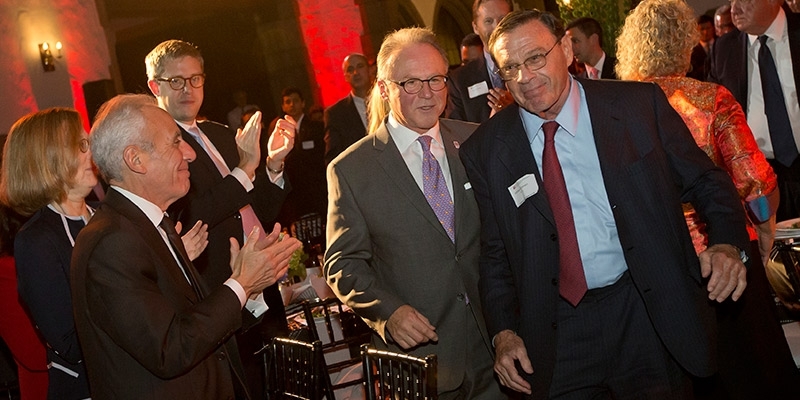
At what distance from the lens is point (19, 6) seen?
9.18 m

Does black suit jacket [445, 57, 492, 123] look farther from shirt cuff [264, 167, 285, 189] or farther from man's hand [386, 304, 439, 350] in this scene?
man's hand [386, 304, 439, 350]

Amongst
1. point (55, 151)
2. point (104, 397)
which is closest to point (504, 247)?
point (104, 397)

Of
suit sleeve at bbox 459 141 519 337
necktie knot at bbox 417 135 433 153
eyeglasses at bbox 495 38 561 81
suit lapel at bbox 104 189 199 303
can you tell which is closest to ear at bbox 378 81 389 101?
necktie knot at bbox 417 135 433 153

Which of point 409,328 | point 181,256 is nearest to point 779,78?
point 409,328

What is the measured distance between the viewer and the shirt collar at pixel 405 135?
3.21 meters

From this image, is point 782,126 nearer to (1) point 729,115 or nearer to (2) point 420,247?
(1) point 729,115

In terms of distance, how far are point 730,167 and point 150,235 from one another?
7.19 ft

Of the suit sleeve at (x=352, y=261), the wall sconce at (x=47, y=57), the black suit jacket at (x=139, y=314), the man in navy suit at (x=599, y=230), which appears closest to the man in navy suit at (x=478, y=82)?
the suit sleeve at (x=352, y=261)

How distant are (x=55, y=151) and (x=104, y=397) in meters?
1.23

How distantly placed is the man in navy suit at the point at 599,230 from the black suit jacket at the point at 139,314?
0.92 meters

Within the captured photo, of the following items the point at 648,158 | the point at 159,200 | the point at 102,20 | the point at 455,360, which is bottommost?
the point at 455,360

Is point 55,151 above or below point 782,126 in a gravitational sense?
above

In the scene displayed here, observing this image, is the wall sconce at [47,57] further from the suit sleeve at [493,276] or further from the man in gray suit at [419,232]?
the suit sleeve at [493,276]

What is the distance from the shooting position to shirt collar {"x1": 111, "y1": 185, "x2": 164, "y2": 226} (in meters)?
2.57
